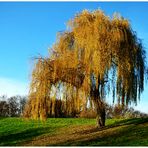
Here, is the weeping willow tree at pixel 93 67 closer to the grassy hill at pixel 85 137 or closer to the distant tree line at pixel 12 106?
the grassy hill at pixel 85 137

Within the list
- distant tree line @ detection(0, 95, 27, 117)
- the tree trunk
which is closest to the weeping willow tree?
the tree trunk

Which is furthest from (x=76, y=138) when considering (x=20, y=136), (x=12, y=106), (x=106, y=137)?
(x=12, y=106)

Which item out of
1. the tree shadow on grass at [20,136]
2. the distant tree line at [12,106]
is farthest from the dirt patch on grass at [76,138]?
the distant tree line at [12,106]

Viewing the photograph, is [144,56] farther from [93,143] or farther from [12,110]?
[12,110]

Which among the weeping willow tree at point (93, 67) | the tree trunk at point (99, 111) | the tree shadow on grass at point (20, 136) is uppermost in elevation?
the weeping willow tree at point (93, 67)

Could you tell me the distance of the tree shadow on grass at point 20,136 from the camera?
25205 millimetres

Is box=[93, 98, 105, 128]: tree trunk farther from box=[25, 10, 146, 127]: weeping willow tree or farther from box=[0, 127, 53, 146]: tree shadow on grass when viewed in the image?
box=[0, 127, 53, 146]: tree shadow on grass

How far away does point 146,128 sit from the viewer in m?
24.0

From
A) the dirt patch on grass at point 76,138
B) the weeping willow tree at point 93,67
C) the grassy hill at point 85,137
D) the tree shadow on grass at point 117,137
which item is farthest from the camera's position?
the weeping willow tree at point 93,67

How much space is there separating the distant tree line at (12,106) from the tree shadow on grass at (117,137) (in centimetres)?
4745

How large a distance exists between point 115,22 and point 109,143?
8.07 meters

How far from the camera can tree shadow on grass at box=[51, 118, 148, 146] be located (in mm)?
20375

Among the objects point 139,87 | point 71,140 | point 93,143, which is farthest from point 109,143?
point 139,87

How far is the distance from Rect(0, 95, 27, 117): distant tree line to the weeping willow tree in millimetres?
46435
